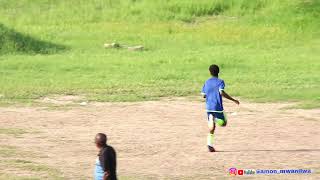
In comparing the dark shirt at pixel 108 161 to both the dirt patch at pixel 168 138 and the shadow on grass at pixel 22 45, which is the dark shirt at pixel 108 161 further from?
the shadow on grass at pixel 22 45

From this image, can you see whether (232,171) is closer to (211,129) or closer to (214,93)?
(211,129)

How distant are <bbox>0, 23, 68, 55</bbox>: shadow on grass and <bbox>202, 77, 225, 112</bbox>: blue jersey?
14.0m

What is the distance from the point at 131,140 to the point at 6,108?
13.7 feet

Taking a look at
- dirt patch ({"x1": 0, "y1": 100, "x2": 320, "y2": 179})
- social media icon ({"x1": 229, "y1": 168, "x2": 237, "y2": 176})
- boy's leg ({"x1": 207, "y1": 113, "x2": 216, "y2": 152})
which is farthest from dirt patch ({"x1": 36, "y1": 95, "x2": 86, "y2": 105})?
social media icon ({"x1": 229, "y1": 168, "x2": 237, "y2": 176})

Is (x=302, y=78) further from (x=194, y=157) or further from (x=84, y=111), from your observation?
(x=194, y=157)

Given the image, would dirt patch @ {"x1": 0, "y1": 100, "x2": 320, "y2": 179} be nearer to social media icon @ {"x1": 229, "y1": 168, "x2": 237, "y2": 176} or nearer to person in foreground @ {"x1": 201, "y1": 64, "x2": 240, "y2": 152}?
social media icon @ {"x1": 229, "y1": 168, "x2": 237, "y2": 176}

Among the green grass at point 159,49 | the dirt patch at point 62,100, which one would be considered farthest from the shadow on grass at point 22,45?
the dirt patch at point 62,100

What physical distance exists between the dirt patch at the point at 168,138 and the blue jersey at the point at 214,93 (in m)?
0.71

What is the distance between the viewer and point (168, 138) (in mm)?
14102

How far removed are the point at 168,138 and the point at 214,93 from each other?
1815mm

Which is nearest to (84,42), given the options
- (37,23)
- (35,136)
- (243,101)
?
(37,23)

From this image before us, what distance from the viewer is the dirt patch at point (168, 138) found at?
38.6ft

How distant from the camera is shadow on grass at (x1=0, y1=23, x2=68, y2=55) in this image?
26031 millimetres

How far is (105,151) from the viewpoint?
8.43 m
